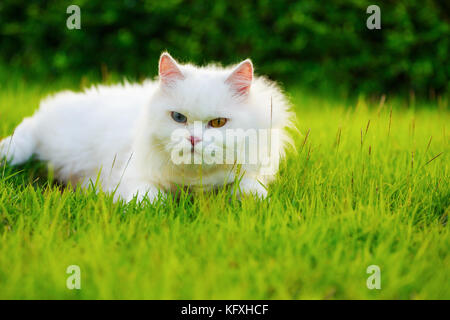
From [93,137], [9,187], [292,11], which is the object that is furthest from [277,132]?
[292,11]

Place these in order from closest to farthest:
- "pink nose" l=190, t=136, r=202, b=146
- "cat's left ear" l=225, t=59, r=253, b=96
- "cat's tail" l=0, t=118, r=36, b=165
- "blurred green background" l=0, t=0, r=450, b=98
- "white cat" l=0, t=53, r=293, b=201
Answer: "pink nose" l=190, t=136, r=202, b=146 → "white cat" l=0, t=53, r=293, b=201 → "cat's left ear" l=225, t=59, r=253, b=96 → "cat's tail" l=0, t=118, r=36, b=165 → "blurred green background" l=0, t=0, r=450, b=98

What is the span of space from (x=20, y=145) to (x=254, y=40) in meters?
3.60

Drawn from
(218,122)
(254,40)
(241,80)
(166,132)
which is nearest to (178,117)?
(166,132)

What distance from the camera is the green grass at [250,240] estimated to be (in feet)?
5.83

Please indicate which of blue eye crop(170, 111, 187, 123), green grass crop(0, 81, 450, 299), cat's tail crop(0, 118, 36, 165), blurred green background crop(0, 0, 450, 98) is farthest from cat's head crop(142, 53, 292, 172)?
blurred green background crop(0, 0, 450, 98)

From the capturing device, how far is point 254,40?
5840mm

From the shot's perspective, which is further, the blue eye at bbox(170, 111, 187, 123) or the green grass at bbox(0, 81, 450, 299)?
the blue eye at bbox(170, 111, 187, 123)

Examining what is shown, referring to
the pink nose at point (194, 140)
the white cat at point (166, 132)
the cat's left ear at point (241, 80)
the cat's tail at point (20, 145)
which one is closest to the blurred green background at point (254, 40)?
the cat's tail at point (20, 145)

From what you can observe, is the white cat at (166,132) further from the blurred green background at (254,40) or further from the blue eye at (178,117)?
the blurred green background at (254,40)

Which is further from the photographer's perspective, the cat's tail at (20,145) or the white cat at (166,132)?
the cat's tail at (20,145)

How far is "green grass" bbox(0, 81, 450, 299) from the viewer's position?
1777 mm

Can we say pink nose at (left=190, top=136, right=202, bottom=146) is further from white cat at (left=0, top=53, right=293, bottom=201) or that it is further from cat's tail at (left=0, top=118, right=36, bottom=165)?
cat's tail at (left=0, top=118, right=36, bottom=165)

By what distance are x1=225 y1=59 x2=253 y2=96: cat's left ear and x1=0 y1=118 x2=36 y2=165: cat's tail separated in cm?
164

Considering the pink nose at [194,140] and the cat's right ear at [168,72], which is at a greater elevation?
the cat's right ear at [168,72]
